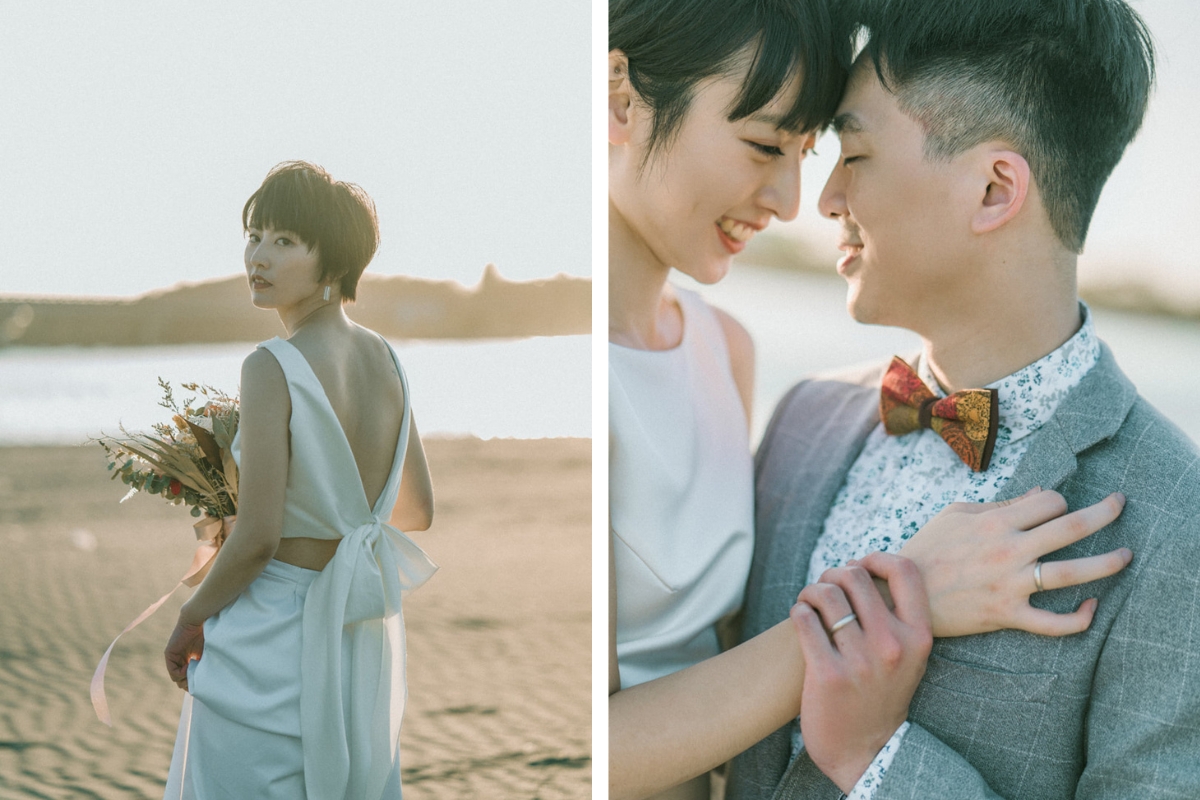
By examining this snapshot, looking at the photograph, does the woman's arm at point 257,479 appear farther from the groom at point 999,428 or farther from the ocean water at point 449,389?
the ocean water at point 449,389

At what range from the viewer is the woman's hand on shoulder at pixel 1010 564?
1487 millimetres

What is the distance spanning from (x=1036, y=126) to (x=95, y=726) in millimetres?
4417

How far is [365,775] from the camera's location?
1904 millimetres

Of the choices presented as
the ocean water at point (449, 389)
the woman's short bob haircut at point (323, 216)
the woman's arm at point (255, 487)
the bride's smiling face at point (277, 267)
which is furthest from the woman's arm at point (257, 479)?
the ocean water at point (449, 389)

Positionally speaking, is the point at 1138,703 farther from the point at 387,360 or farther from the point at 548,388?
the point at 548,388

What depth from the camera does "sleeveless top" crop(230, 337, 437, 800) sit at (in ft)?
5.77

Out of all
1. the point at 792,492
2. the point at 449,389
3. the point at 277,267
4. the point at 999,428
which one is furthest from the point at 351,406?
the point at 449,389

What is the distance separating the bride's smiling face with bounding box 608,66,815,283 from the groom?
0.44 ft

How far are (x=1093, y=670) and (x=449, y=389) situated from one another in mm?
8292

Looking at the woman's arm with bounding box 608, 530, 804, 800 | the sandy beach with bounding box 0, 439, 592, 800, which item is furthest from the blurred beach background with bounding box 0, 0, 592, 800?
the woman's arm with bounding box 608, 530, 804, 800

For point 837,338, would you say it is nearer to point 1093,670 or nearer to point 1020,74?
point 1020,74

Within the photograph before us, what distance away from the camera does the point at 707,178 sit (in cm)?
179

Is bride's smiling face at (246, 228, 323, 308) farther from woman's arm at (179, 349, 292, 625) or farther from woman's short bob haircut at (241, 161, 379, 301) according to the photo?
woman's arm at (179, 349, 292, 625)

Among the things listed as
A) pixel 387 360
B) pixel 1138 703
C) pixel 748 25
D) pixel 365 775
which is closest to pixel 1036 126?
pixel 748 25
